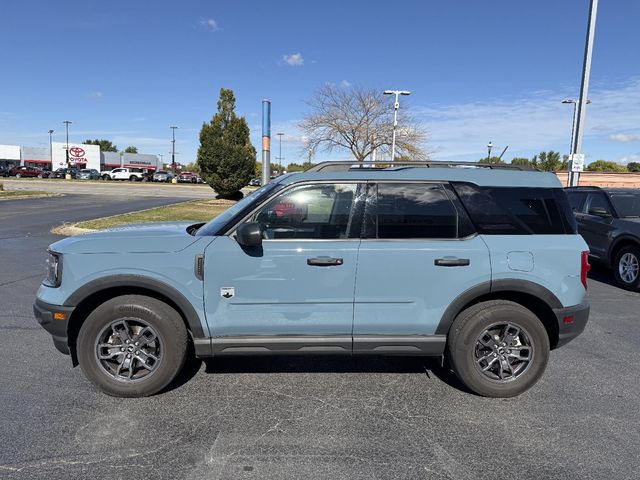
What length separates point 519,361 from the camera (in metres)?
3.51

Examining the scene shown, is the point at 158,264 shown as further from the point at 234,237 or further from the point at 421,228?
the point at 421,228

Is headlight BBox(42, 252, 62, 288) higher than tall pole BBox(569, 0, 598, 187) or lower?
lower

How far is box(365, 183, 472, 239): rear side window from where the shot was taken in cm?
341

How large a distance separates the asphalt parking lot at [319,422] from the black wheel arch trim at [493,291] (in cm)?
68

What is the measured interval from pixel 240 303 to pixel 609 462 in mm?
2634

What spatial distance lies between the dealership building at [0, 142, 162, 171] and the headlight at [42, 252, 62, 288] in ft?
262

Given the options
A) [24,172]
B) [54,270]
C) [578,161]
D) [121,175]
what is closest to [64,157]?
[24,172]

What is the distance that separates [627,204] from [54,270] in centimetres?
899

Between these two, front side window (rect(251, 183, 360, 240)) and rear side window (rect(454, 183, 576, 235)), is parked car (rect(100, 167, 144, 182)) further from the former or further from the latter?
rear side window (rect(454, 183, 576, 235))

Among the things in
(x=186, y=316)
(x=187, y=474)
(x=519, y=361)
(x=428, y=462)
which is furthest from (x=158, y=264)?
(x=519, y=361)

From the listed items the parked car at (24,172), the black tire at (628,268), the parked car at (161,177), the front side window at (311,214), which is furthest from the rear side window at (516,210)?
the parked car at (24,172)

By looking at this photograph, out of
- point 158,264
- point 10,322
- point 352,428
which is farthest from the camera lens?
point 10,322

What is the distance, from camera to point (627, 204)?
796cm

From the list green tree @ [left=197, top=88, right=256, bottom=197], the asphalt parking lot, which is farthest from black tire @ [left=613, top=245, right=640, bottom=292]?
green tree @ [left=197, top=88, right=256, bottom=197]
